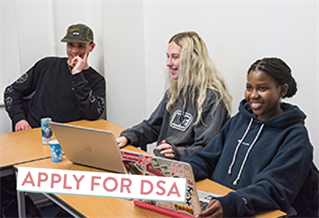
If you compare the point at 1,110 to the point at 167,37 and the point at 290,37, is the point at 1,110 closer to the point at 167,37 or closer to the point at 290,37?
the point at 167,37

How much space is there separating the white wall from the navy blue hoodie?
69 centimetres

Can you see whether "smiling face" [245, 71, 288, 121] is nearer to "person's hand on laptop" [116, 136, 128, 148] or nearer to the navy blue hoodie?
the navy blue hoodie

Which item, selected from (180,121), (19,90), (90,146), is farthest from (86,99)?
(90,146)

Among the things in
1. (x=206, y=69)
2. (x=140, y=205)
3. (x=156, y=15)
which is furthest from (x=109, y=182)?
(x=156, y=15)

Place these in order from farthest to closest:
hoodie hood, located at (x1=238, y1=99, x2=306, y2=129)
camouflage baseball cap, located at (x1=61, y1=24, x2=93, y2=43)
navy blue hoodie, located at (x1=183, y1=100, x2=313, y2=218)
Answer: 1. camouflage baseball cap, located at (x1=61, y1=24, x2=93, y2=43)
2. hoodie hood, located at (x1=238, y1=99, x2=306, y2=129)
3. navy blue hoodie, located at (x1=183, y1=100, x2=313, y2=218)

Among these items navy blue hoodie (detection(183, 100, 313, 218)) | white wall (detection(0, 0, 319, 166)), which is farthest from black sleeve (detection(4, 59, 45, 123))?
navy blue hoodie (detection(183, 100, 313, 218))

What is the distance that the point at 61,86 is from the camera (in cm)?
289

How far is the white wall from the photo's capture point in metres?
1.96

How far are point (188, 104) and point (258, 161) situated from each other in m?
0.81

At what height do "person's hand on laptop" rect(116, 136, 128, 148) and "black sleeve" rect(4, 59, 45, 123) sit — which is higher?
"black sleeve" rect(4, 59, 45, 123)

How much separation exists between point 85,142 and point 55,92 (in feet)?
5.20

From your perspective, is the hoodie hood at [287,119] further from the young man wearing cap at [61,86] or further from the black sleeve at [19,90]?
the black sleeve at [19,90]

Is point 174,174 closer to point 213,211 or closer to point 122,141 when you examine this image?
point 213,211

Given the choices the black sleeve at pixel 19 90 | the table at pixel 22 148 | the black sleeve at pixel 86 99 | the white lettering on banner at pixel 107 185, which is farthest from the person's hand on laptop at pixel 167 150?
the black sleeve at pixel 19 90
